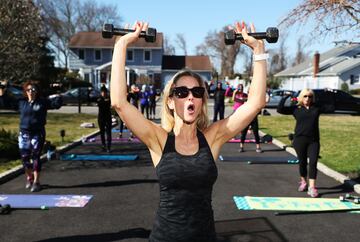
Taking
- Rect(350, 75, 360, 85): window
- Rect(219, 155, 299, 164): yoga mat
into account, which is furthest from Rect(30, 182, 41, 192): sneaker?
Rect(350, 75, 360, 85): window

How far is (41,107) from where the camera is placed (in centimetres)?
721

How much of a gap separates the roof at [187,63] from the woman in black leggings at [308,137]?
153 feet

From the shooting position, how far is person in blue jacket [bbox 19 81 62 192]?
7.03 metres

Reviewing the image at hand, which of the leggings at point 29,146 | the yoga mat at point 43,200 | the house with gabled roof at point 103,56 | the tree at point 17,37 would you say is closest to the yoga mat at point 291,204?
the yoga mat at point 43,200

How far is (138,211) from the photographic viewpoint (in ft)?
19.4

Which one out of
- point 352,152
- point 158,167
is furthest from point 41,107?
point 352,152

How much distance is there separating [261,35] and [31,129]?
559 cm

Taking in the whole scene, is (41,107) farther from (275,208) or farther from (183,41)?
(183,41)

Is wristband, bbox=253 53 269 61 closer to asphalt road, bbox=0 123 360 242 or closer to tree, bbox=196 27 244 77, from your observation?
asphalt road, bbox=0 123 360 242

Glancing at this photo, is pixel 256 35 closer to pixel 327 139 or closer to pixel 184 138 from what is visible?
pixel 184 138

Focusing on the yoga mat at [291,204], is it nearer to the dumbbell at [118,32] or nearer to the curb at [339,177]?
the curb at [339,177]

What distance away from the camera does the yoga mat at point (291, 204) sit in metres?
6.15

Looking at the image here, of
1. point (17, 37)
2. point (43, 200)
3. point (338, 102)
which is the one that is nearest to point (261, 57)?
point (43, 200)

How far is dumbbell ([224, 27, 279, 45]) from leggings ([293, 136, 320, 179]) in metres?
4.80
